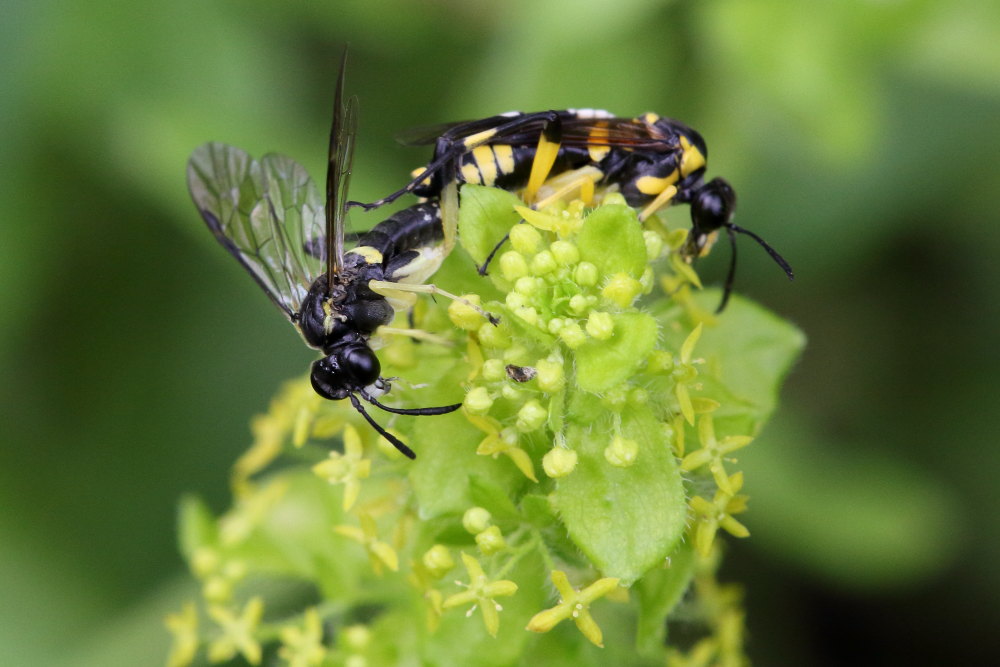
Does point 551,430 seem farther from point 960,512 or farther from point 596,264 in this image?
point 960,512

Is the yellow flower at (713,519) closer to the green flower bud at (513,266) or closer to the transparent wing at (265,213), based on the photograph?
the green flower bud at (513,266)

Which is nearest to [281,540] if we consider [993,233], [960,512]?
[960,512]

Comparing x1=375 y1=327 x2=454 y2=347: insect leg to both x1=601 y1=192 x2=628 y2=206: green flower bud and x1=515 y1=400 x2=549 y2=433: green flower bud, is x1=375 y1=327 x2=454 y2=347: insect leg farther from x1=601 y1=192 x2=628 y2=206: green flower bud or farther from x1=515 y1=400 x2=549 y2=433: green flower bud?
x1=601 y1=192 x2=628 y2=206: green flower bud

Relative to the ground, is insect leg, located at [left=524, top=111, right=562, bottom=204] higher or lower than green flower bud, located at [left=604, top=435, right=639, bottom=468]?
higher

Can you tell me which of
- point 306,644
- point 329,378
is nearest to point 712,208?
point 329,378

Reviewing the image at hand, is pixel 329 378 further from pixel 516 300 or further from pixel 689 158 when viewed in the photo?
pixel 689 158

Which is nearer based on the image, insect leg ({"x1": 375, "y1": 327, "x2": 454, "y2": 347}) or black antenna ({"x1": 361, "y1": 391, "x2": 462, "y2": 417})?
black antenna ({"x1": 361, "y1": 391, "x2": 462, "y2": 417})

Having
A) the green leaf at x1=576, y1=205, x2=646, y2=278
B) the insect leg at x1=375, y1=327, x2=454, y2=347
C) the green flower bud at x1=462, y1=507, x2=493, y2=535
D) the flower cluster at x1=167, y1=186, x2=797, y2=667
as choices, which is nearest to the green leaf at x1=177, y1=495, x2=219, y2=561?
the flower cluster at x1=167, y1=186, x2=797, y2=667
